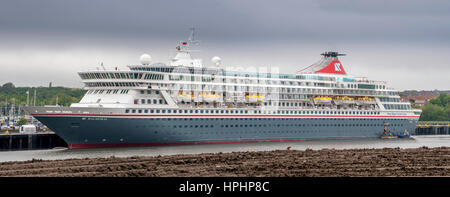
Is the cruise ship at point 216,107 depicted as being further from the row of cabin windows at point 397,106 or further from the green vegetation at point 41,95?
the green vegetation at point 41,95

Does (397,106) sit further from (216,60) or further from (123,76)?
(123,76)

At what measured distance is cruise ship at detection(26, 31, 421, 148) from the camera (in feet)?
161

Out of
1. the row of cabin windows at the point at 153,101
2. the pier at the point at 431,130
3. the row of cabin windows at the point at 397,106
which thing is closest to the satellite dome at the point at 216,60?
the row of cabin windows at the point at 153,101

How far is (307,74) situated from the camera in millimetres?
66500

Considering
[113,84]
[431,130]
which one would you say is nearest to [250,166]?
[113,84]

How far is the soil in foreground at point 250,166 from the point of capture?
25.9 m

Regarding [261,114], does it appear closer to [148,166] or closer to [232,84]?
[232,84]

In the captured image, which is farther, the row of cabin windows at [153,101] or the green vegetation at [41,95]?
the green vegetation at [41,95]

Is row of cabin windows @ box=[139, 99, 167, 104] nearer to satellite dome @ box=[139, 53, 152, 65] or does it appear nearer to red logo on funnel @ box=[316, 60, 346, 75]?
satellite dome @ box=[139, 53, 152, 65]

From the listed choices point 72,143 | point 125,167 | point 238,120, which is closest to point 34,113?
point 72,143

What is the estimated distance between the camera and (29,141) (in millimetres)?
52062

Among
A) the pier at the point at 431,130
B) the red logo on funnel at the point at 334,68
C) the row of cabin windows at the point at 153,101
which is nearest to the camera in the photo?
the row of cabin windows at the point at 153,101

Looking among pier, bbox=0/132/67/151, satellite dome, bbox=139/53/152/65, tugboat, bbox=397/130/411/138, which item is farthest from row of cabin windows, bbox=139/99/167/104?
tugboat, bbox=397/130/411/138

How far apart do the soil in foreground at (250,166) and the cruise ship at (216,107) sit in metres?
17.5
